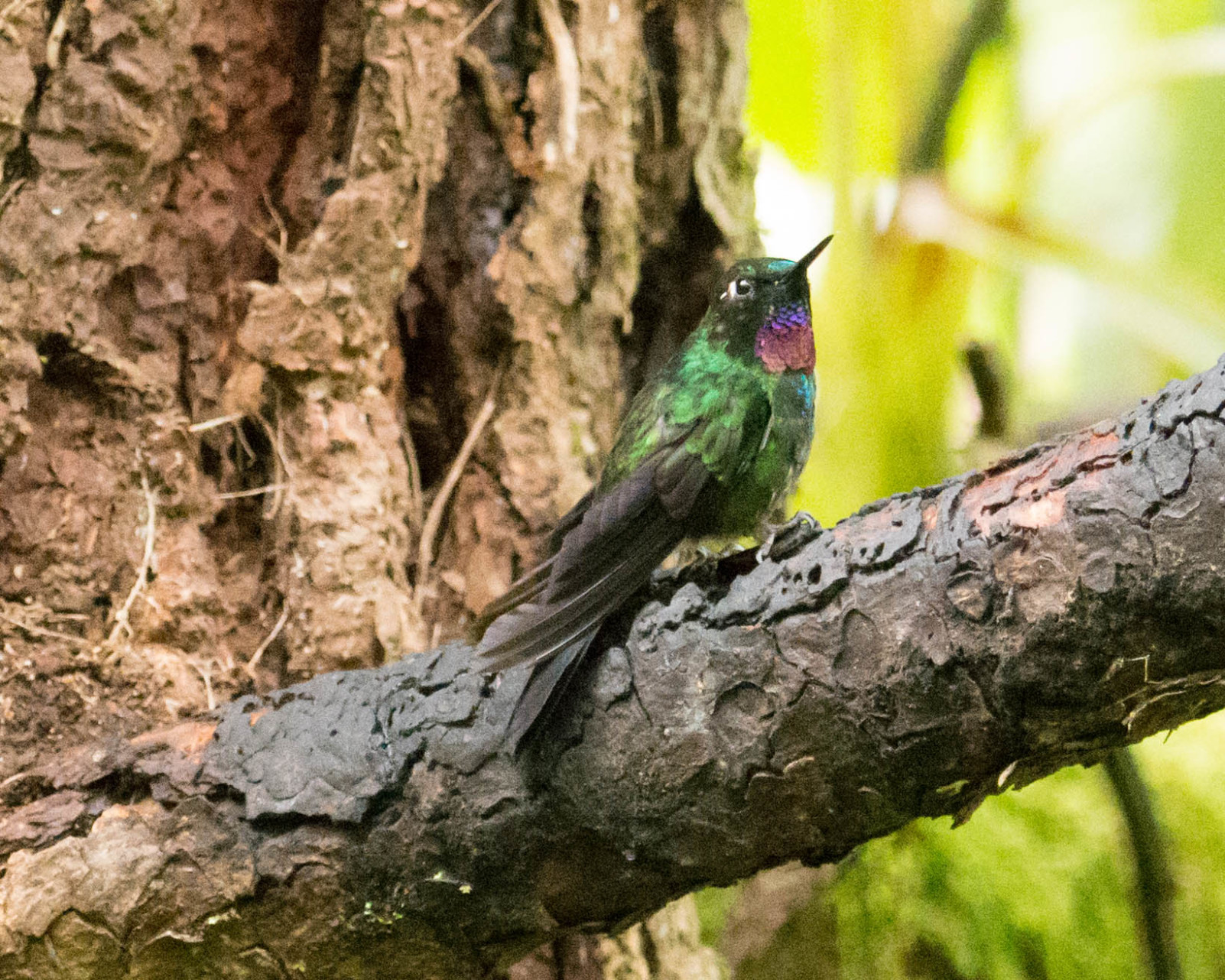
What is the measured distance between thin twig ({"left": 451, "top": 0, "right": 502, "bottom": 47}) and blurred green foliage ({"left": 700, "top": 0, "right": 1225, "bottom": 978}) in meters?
1.14

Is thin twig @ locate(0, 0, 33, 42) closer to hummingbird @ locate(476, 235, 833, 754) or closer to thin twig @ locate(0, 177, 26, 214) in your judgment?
thin twig @ locate(0, 177, 26, 214)

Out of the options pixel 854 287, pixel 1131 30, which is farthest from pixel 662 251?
pixel 1131 30

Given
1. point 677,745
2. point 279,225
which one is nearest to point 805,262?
point 279,225

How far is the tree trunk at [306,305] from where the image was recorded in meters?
2.24

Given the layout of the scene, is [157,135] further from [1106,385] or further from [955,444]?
[1106,385]

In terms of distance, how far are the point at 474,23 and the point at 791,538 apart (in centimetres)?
173

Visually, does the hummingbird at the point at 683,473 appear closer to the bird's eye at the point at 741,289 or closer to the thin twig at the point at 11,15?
the bird's eye at the point at 741,289

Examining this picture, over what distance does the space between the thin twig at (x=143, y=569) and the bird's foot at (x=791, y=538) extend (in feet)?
4.38

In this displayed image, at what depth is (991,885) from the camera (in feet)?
9.25

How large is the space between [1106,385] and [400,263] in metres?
2.65

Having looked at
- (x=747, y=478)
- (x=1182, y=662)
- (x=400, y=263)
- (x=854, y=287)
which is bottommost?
(x=1182, y=662)

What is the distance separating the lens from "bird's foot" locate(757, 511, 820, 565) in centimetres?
167

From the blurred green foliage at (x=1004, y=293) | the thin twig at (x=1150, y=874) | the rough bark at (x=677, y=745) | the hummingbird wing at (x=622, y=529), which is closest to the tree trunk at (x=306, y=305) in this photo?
the rough bark at (x=677, y=745)

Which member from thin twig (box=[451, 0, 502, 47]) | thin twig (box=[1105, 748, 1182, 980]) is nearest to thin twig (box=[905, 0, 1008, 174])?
thin twig (box=[451, 0, 502, 47])
